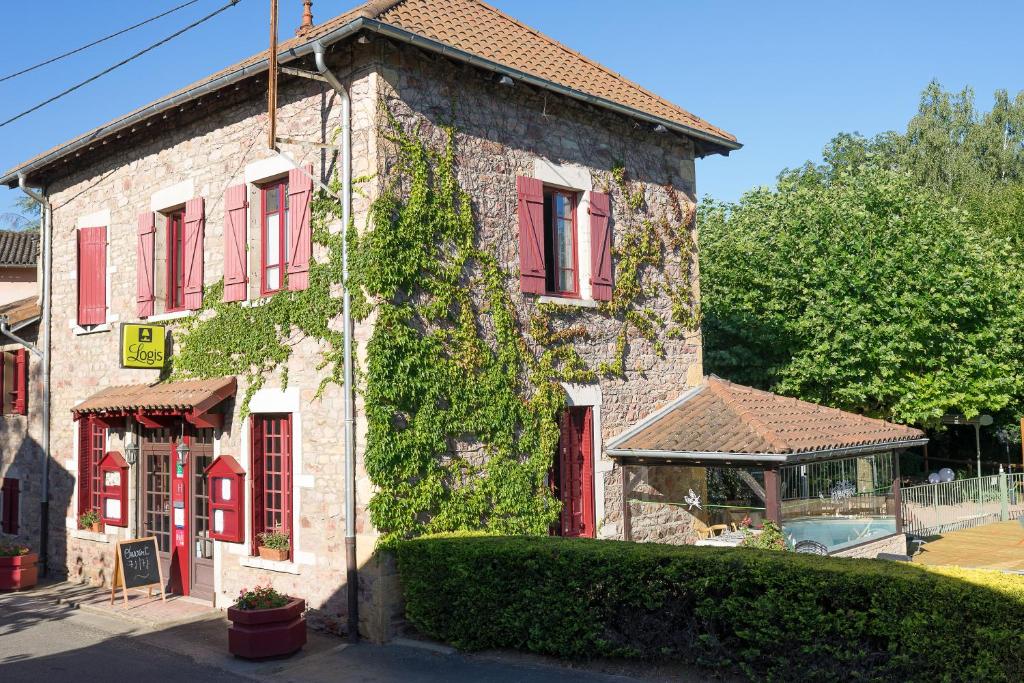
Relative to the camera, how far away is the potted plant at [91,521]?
43.1 ft

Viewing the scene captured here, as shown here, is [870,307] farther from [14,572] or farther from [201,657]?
[14,572]

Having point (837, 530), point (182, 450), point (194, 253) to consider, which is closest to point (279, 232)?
point (194, 253)

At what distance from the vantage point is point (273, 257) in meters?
11.0

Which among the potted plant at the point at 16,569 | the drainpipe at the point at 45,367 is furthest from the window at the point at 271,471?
the drainpipe at the point at 45,367

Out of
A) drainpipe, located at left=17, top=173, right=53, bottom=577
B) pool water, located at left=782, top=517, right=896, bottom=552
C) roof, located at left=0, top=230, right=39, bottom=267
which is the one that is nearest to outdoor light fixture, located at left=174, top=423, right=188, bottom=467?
drainpipe, located at left=17, top=173, right=53, bottom=577

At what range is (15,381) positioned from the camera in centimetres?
1541

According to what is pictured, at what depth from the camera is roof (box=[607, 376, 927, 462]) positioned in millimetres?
10984

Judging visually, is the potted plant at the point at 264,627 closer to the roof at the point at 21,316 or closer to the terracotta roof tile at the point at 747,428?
the terracotta roof tile at the point at 747,428

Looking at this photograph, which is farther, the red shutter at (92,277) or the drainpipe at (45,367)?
the drainpipe at (45,367)

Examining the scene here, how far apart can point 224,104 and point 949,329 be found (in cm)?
1487

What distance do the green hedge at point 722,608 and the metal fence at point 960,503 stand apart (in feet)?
36.4

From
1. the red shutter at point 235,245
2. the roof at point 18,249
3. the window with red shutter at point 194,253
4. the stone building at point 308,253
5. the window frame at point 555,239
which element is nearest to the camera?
the stone building at point 308,253

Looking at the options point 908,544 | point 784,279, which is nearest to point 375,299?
point 908,544

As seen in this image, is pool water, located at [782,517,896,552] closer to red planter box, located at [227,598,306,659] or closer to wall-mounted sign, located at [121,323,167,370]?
red planter box, located at [227,598,306,659]
